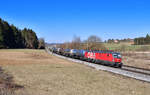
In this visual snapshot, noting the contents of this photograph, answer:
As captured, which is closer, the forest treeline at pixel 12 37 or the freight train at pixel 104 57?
the freight train at pixel 104 57

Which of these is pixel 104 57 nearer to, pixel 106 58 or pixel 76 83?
pixel 106 58

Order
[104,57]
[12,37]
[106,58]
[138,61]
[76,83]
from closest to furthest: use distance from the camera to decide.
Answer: [76,83]
[106,58]
[104,57]
[138,61]
[12,37]

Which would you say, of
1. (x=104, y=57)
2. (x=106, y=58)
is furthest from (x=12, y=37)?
(x=106, y=58)

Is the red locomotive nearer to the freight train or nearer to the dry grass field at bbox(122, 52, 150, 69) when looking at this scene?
the freight train

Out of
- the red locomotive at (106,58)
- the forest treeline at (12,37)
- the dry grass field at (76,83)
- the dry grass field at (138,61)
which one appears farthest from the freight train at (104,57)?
the forest treeline at (12,37)

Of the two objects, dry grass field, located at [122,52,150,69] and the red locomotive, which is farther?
dry grass field, located at [122,52,150,69]

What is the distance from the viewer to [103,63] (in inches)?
1196

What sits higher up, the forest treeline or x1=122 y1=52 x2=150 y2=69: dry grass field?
the forest treeline

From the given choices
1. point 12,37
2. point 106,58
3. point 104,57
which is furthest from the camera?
point 12,37

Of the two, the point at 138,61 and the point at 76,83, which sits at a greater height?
the point at 76,83

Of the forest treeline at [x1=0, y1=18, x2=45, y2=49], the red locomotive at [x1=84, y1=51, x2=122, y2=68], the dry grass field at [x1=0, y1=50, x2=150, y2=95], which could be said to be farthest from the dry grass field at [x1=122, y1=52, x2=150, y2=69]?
the forest treeline at [x1=0, y1=18, x2=45, y2=49]

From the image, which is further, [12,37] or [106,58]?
[12,37]

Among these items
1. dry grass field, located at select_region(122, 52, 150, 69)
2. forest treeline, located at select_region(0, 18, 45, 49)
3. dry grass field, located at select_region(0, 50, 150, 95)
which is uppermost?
forest treeline, located at select_region(0, 18, 45, 49)

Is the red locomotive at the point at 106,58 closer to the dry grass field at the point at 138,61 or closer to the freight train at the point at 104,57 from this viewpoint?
the freight train at the point at 104,57
